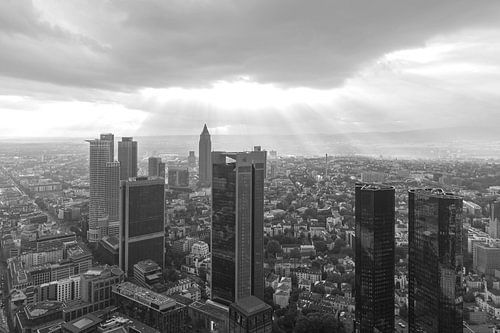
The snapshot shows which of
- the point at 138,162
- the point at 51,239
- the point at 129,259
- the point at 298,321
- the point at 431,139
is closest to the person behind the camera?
the point at 298,321

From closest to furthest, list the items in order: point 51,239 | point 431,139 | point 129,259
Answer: point 129,259, point 51,239, point 431,139

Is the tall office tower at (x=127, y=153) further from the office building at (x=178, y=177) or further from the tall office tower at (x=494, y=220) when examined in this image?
the tall office tower at (x=494, y=220)

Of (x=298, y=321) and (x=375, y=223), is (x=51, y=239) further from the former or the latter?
(x=375, y=223)

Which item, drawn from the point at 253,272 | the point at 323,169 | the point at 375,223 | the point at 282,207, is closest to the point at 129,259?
the point at 253,272

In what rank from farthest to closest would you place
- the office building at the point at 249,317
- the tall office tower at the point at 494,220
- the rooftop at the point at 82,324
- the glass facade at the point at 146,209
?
1. the tall office tower at the point at 494,220
2. the glass facade at the point at 146,209
3. the rooftop at the point at 82,324
4. the office building at the point at 249,317

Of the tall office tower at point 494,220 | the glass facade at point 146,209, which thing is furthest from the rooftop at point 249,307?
the tall office tower at point 494,220

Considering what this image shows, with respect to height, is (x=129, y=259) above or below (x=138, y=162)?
below
